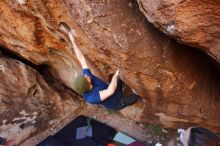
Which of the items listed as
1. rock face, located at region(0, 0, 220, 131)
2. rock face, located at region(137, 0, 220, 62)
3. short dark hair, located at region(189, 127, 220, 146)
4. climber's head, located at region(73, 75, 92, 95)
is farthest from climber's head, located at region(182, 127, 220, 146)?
climber's head, located at region(73, 75, 92, 95)

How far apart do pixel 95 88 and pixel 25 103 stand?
209 centimetres

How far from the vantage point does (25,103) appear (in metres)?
5.47

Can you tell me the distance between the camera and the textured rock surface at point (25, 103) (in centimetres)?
534

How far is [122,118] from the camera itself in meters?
5.56

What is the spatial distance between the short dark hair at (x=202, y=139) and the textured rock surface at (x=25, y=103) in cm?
380

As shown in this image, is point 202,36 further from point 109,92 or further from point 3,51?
point 3,51

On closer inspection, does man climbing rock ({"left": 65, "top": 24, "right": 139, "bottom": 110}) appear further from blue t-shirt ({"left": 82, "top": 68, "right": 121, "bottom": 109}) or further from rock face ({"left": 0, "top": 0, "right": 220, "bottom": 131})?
rock face ({"left": 0, "top": 0, "right": 220, "bottom": 131})

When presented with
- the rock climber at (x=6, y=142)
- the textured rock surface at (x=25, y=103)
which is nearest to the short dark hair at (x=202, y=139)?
the textured rock surface at (x=25, y=103)

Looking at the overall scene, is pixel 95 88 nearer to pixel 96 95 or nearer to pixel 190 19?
pixel 96 95

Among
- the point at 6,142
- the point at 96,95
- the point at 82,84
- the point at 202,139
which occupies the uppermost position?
the point at 82,84

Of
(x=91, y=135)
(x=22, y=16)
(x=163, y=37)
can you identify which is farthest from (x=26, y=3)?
(x=91, y=135)

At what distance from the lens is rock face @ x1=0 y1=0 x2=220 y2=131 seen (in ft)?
10.7

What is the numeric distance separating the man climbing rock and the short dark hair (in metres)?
1.63

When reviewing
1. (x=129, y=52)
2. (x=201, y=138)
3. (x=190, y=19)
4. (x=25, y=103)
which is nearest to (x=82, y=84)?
(x=129, y=52)
